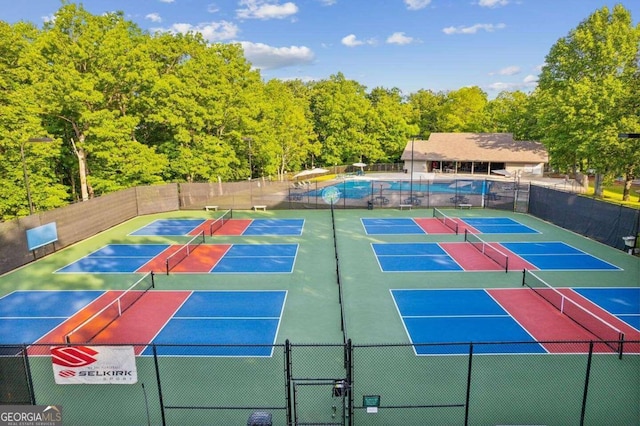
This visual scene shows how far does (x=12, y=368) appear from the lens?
920 centimetres

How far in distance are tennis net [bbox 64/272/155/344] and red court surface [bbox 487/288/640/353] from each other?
13.4 m

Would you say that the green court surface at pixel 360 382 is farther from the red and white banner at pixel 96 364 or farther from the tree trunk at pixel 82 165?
the tree trunk at pixel 82 165

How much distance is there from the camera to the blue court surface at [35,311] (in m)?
14.3

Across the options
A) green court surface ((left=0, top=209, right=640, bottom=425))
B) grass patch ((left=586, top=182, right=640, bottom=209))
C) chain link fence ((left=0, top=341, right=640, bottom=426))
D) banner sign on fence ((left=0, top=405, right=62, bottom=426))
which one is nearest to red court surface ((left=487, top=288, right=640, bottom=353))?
chain link fence ((left=0, top=341, right=640, bottom=426))

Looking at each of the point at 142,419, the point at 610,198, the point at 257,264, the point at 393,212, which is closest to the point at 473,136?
the point at 610,198

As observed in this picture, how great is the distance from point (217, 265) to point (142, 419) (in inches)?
467

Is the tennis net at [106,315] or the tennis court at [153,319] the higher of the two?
the tennis net at [106,315]

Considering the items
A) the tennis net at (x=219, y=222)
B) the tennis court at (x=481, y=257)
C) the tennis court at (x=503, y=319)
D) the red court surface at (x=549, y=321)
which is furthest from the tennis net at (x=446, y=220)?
the tennis net at (x=219, y=222)

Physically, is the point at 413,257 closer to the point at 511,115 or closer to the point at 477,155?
the point at 477,155

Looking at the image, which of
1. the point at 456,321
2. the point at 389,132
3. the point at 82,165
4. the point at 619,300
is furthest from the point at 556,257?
the point at 389,132

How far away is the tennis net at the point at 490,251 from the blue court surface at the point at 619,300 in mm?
3465

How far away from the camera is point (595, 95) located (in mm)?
37281

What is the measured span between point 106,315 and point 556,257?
20.3 m

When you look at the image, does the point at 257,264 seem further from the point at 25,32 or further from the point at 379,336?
the point at 25,32
